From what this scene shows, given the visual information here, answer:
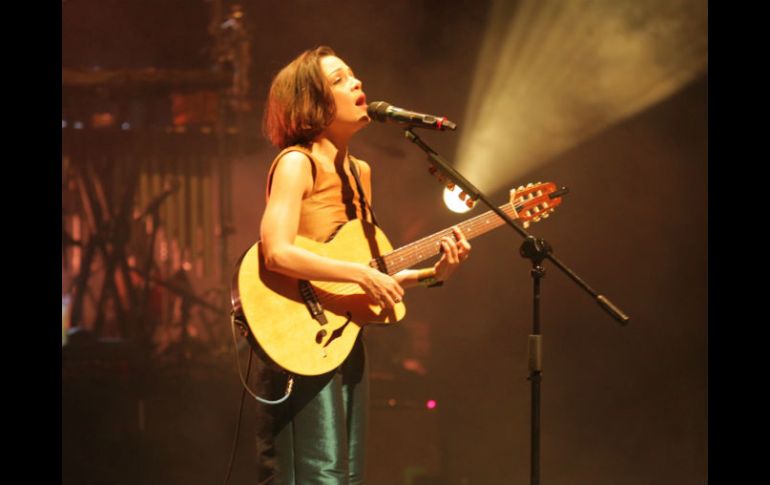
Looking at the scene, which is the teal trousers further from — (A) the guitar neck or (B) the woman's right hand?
(A) the guitar neck

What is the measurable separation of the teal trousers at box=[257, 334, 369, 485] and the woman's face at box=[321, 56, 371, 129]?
86 centimetres

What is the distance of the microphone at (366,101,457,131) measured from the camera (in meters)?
2.54

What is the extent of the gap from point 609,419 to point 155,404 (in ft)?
8.98

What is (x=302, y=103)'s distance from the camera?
2.68 metres

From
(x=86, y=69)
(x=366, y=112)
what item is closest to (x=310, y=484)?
(x=366, y=112)

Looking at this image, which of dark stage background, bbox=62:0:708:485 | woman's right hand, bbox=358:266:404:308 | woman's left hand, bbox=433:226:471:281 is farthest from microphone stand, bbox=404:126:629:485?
dark stage background, bbox=62:0:708:485

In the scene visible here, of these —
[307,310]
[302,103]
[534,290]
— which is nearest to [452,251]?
[534,290]

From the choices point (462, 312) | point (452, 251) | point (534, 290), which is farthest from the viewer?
point (462, 312)

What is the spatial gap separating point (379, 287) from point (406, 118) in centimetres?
56

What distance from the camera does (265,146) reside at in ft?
16.4

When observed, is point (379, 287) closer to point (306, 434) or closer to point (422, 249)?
point (422, 249)

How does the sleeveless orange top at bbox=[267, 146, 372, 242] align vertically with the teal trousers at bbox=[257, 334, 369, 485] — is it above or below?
above
